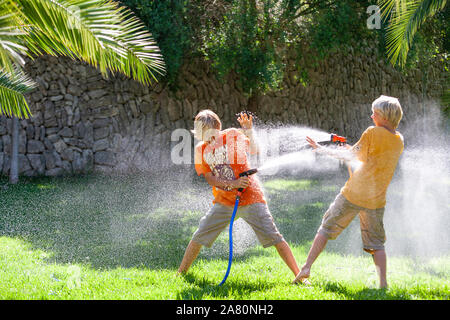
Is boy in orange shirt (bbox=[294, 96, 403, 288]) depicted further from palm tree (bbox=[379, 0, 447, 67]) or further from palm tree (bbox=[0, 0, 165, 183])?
palm tree (bbox=[379, 0, 447, 67])

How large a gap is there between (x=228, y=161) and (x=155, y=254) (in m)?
1.59

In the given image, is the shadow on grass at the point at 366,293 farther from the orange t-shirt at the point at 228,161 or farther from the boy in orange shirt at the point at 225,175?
the orange t-shirt at the point at 228,161

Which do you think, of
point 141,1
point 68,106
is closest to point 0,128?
point 68,106

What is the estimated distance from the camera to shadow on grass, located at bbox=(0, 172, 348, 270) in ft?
17.1

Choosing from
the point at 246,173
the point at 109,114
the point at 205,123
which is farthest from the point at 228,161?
the point at 109,114

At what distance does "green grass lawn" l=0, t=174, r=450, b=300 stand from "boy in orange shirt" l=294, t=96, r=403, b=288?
312mm

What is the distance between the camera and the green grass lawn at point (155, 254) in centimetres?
368

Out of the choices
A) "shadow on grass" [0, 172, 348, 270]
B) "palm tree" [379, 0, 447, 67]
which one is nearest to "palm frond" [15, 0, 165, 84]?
"shadow on grass" [0, 172, 348, 270]

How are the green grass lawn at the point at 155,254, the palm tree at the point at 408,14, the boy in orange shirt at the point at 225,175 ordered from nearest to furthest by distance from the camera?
the green grass lawn at the point at 155,254
the boy in orange shirt at the point at 225,175
the palm tree at the point at 408,14

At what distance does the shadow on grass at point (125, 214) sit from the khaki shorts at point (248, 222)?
0.84 meters

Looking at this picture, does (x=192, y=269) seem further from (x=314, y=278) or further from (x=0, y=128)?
(x=0, y=128)

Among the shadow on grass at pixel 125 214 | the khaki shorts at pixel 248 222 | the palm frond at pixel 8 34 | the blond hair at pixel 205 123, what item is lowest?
the shadow on grass at pixel 125 214

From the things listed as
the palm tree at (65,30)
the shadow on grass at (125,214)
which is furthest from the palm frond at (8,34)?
the shadow on grass at (125,214)

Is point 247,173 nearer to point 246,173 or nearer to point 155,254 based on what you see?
point 246,173
